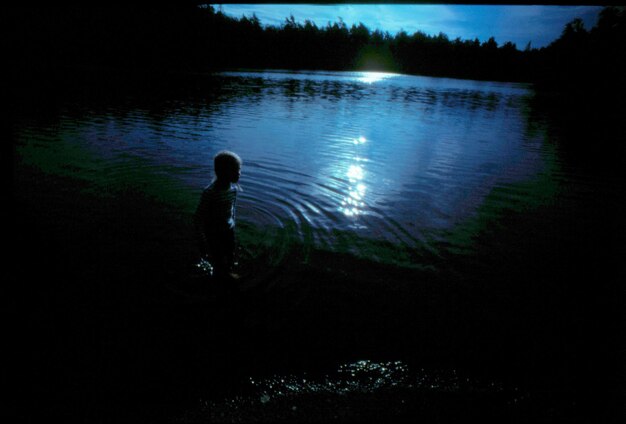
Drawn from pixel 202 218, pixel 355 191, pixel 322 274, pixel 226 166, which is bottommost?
pixel 322 274

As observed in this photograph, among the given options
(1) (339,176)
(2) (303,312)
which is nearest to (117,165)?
(1) (339,176)

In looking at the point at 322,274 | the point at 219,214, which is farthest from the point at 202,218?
the point at 322,274

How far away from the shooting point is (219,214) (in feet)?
12.4

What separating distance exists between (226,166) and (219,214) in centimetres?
63

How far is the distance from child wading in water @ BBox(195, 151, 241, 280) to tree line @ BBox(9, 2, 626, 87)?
60.6 inches

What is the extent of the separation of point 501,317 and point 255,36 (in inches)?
4445

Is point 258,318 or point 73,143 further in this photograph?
point 73,143

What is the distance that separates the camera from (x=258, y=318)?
12.0ft

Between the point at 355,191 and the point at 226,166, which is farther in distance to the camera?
the point at 355,191

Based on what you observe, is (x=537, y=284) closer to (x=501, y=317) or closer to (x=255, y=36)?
(x=501, y=317)

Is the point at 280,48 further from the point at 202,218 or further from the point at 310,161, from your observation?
the point at 202,218

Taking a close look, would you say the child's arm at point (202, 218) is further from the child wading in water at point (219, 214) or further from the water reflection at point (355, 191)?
the water reflection at point (355, 191)

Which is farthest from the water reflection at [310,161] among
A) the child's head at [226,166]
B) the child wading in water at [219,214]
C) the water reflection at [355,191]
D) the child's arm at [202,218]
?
the child's head at [226,166]

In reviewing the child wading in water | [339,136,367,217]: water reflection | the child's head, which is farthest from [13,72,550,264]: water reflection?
the child's head
